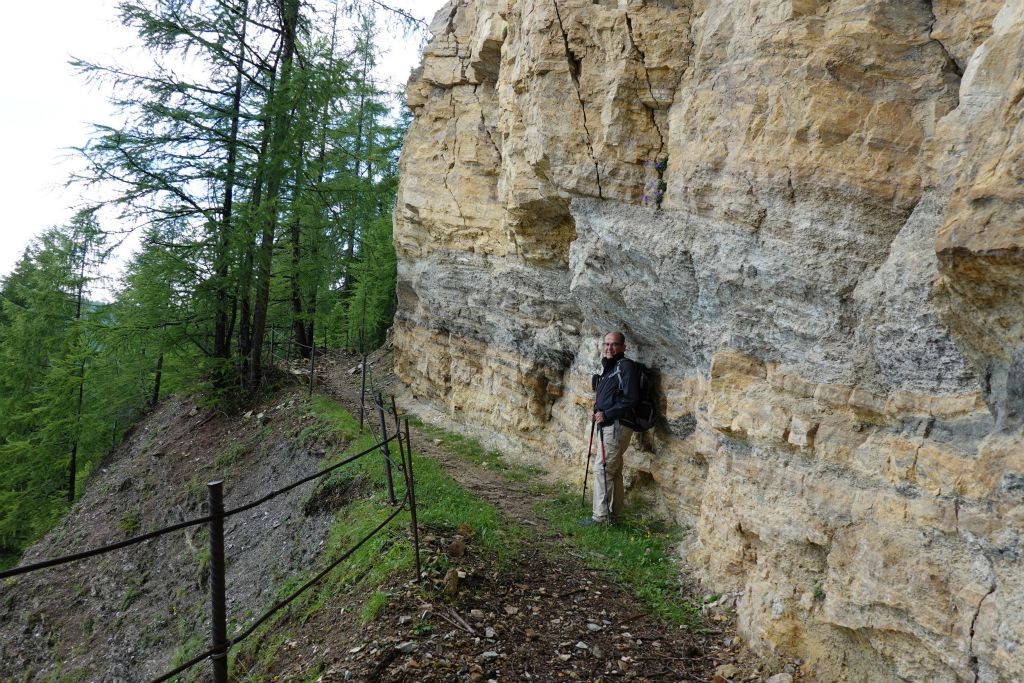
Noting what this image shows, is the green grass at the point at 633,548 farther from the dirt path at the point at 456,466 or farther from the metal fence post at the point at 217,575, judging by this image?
the metal fence post at the point at 217,575

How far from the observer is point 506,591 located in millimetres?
5715

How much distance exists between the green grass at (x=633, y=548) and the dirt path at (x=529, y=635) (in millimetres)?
187

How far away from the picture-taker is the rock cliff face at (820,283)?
3.50m

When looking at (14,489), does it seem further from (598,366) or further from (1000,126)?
(1000,126)

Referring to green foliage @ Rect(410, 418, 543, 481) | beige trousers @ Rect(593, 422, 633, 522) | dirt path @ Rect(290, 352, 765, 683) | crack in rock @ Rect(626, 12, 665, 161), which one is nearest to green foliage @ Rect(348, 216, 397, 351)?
green foliage @ Rect(410, 418, 543, 481)

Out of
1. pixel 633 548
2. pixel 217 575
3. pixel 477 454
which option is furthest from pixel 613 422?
pixel 217 575

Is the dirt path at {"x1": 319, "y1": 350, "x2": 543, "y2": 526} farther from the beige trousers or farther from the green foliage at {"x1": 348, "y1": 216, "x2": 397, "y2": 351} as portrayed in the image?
the green foliage at {"x1": 348, "y1": 216, "x2": 397, "y2": 351}

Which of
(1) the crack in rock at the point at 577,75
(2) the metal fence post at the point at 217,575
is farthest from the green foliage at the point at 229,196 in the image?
(2) the metal fence post at the point at 217,575

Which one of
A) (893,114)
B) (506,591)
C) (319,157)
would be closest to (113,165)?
(319,157)

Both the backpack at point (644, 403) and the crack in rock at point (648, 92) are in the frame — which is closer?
the crack in rock at point (648, 92)

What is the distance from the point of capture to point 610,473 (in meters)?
7.43

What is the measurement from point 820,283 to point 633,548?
3.46m

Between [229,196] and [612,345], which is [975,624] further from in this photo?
[229,196]

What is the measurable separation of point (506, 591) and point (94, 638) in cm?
717
